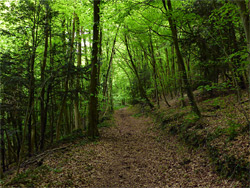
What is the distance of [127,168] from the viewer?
634 cm

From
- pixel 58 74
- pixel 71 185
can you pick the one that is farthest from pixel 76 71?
pixel 71 185

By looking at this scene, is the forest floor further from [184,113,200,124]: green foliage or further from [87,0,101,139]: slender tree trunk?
[87,0,101,139]: slender tree trunk

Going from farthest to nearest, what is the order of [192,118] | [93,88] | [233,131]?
[93,88] → [192,118] → [233,131]

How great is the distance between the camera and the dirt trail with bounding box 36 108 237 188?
5027mm

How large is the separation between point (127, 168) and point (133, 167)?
244 millimetres

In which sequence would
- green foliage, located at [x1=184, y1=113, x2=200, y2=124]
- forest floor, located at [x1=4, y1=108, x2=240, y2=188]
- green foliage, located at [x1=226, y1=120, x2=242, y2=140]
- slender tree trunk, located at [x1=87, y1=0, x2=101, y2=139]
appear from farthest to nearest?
slender tree trunk, located at [x1=87, y1=0, x2=101, y2=139] < green foliage, located at [x1=184, y1=113, x2=200, y2=124] < green foliage, located at [x1=226, y1=120, x2=242, y2=140] < forest floor, located at [x1=4, y1=108, x2=240, y2=188]

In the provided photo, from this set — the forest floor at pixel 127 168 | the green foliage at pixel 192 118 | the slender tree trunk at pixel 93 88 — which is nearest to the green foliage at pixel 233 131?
the forest floor at pixel 127 168

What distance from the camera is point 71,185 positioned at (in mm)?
5031

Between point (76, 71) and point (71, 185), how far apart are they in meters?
6.34

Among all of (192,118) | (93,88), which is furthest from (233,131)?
(93,88)

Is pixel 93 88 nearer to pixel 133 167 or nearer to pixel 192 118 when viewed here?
pixel 133 167

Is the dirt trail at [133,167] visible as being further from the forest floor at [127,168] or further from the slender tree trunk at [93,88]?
the slender tree trunk at [93,88]

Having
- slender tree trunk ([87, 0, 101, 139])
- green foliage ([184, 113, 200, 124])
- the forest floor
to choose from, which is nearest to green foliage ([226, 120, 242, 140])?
the forest floor

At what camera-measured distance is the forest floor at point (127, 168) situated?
5000 mm
